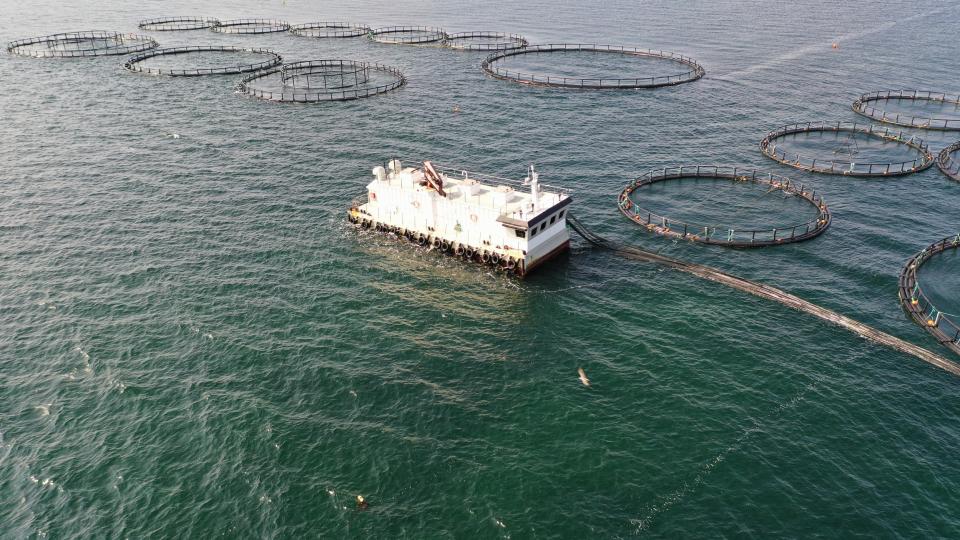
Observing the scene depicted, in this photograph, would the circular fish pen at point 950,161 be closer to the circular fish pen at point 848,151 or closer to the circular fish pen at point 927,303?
the circular fish pen at point 848,151

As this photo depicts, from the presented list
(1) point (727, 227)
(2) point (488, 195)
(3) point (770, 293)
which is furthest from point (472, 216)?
(3) point (770, 293)

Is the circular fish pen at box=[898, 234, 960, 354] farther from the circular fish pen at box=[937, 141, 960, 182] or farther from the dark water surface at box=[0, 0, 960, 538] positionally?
the circular fish pen at box=[937, 141, 960, 182]

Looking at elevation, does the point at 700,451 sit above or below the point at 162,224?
below

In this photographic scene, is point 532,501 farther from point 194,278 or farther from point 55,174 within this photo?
point 55,174

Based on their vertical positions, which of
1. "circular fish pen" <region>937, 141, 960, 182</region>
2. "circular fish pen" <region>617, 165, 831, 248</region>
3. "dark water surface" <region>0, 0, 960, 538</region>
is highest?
"circular fish pen" <region>937, 141, 960, 182</region>

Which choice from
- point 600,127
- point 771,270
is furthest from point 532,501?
point 600,127

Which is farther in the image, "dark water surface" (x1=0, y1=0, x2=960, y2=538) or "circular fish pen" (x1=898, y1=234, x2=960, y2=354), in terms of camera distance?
"circular fish pen" (x1=898, y1=234, x2=960, y2=354)

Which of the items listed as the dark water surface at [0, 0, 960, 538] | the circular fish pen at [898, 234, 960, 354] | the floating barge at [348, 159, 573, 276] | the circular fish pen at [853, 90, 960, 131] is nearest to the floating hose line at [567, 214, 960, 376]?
the dark water surface at [0, 0, 960, 538]
